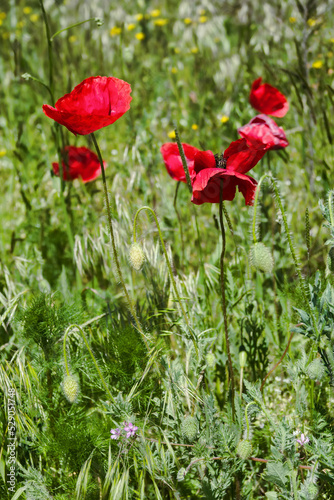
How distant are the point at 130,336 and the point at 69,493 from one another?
43 cm

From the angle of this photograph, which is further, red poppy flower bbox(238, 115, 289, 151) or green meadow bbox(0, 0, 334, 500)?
red poppy flower bbox(238, 115, 289, 151)

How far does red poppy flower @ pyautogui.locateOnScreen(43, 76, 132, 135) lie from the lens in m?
1.24

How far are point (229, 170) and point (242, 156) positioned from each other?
6cm

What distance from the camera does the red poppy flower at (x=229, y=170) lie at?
47.8 inches

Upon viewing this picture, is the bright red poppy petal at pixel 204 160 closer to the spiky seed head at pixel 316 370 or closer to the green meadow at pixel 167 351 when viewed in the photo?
the green meadow at pixel 167 351

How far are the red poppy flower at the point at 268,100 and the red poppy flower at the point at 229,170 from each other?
83 centimetres

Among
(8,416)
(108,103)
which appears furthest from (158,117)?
(8,416)

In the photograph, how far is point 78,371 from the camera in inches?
59.0

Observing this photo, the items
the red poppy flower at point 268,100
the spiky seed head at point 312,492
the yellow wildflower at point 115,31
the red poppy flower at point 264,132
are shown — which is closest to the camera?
the spiky seed head at point 312,492

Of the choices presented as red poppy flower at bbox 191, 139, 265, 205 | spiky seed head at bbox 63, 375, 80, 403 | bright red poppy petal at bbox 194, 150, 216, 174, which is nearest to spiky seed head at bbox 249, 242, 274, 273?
red poppy flower at bbox 191, 139, 265, 205

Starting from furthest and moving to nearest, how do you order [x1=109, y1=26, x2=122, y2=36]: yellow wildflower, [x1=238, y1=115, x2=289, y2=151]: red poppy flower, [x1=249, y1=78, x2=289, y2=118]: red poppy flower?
[x1=109, y1=26, x2=122, y2=36]: yellow wildflower, [x1=249, y1=78, x2=289, y2=118]: red poppy flower, [x1=238, y1=115, x2=289, y2=151]: red poppy flower

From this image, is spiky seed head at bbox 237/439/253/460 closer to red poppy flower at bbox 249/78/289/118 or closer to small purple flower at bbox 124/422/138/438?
small purple flower at bbox 124/422/138/438

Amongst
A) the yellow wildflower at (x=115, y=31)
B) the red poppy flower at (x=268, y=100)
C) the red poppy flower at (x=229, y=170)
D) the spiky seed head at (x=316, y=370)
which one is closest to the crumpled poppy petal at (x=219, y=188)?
the red poppy flower at (x=229, y=170)

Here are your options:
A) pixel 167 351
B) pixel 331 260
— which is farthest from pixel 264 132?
pixel 167 351
